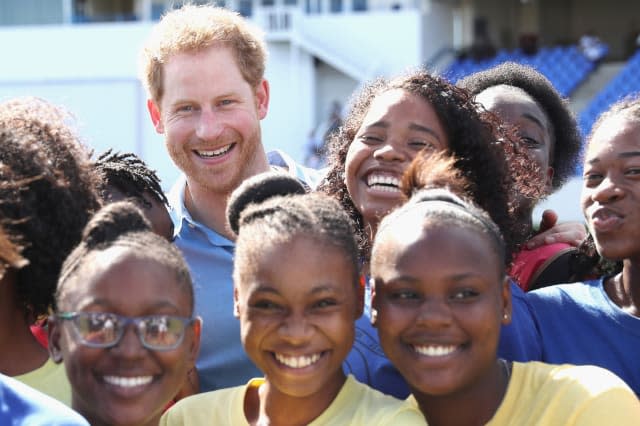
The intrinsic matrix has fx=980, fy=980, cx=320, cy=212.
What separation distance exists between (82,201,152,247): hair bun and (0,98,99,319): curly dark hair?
9.0 inches

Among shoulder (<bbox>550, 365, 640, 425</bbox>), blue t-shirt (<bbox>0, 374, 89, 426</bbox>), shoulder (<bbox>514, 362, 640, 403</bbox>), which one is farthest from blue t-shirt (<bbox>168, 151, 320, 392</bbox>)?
shoulder (<bbox>550, 365, 640, 425</bbox>)

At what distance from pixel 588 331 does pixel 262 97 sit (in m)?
1.73

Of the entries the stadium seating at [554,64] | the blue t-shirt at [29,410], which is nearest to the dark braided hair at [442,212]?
the blue t-shirt at [29,410]

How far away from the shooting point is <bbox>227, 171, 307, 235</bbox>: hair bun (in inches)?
115

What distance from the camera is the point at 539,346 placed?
3125 mm

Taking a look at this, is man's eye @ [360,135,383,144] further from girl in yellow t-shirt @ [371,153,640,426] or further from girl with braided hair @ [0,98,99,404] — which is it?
girl with braided hair @ [0,98,99,404]

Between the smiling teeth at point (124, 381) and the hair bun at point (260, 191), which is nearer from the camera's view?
the smiling teeth at point (124, 381)

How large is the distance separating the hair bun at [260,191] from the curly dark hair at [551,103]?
1704mm

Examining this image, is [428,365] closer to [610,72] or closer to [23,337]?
[23,337]

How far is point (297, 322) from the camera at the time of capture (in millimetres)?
2676

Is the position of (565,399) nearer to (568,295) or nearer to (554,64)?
(568,295)

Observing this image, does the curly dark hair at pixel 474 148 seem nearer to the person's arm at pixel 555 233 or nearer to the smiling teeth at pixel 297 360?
the person's arm at pixel 555 233

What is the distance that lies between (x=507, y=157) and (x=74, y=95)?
18702mm

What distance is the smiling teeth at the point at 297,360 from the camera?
272 cm
